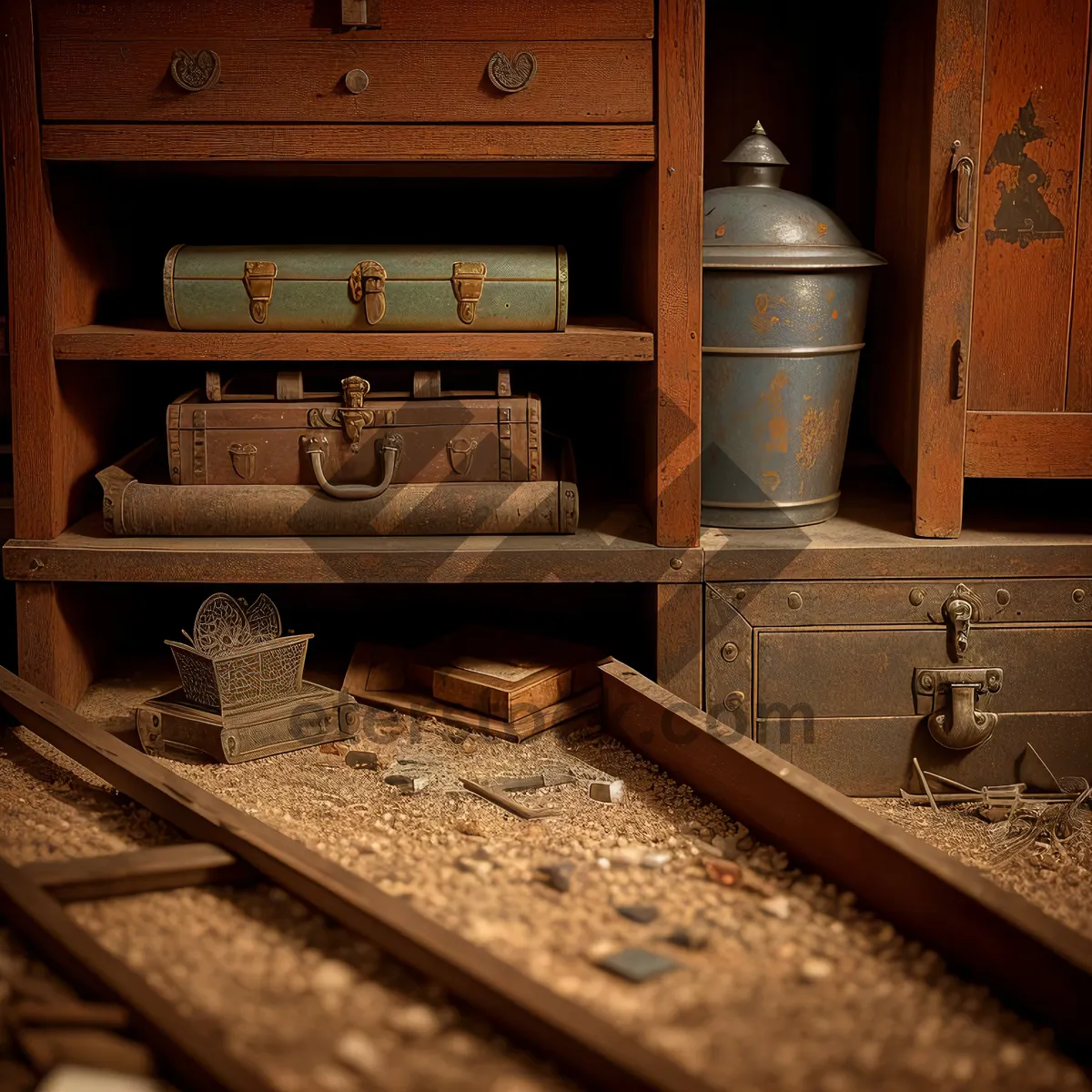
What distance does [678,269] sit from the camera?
3.05 m

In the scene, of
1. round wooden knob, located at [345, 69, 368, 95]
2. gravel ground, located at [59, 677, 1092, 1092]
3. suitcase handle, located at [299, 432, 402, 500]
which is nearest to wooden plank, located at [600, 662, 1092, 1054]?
gravel ground, located at [59, 677, 1092, 1092]

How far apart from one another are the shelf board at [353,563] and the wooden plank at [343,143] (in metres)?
0.94

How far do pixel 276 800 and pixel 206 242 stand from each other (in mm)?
2064

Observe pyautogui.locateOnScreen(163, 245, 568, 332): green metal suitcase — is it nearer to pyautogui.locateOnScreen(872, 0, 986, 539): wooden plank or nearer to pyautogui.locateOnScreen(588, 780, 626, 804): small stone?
pyautogui.locateOnScreen(872, 0, 986, 539): wooden plank

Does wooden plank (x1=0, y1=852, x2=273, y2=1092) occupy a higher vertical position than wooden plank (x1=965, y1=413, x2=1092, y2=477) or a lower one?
lower

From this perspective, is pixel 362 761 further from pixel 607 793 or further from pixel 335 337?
pixel 335 337

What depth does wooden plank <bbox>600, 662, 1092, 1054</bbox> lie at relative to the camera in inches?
73.2

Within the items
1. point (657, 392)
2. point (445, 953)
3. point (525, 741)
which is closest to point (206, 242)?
point (657, 392)

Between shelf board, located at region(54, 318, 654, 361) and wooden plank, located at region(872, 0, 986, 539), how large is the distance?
722mm

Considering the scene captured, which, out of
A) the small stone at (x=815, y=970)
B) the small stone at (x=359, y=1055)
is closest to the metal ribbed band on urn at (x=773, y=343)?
the small stone at (x=815, y=970)

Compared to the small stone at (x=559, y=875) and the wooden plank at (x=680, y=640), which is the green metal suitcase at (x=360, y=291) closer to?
the wooden plank at (x=680, y=640)

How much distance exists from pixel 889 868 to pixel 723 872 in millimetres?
340

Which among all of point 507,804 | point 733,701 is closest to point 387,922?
point 507,804

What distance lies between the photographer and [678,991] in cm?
191
